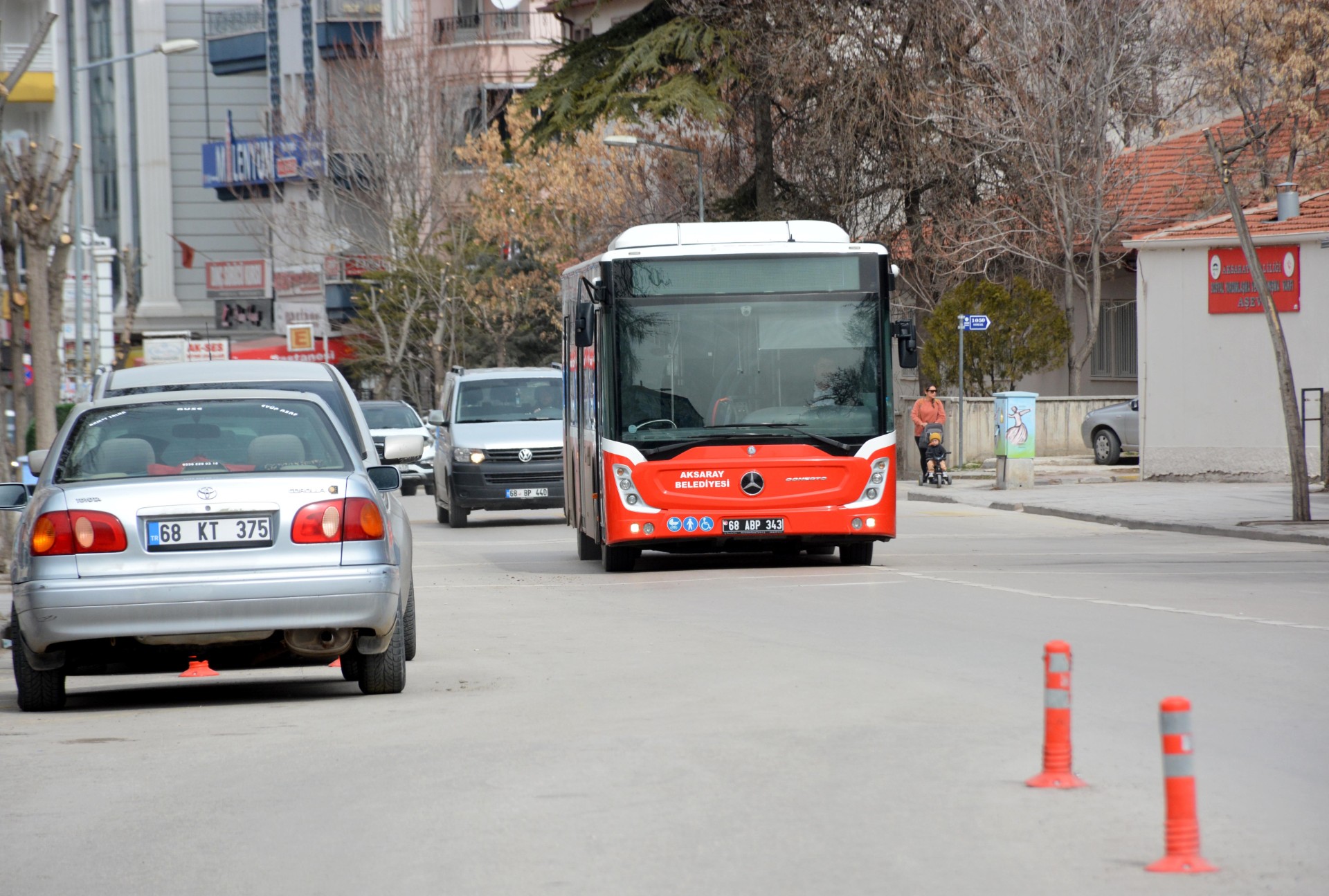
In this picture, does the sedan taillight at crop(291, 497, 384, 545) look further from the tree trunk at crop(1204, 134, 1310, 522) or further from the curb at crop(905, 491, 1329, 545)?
the tree trunk at crop(1204, 134, 1310, 522)

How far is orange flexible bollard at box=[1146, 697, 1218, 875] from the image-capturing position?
5.05 metres

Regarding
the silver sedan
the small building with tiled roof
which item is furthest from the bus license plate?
the small building with tiled roof

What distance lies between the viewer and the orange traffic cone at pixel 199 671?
11336mm

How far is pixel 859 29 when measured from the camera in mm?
37750

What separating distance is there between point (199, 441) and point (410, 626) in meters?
2.05

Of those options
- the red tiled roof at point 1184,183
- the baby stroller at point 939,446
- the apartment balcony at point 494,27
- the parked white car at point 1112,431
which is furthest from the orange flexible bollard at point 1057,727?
the apartment balcony at point 494,27

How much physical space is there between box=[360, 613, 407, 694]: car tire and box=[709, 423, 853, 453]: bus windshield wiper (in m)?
7.82

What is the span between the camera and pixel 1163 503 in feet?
87.1

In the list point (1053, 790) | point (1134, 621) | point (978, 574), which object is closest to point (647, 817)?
point (1053, 790)

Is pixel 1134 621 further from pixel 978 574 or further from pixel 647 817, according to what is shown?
pixel 647 817

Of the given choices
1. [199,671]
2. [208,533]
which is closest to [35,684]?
[208,533]

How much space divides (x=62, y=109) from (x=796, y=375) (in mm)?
65784

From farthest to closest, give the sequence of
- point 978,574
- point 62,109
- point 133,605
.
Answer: point 62,109 → point 978,574 → point 133,605

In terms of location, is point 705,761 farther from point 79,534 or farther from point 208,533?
point 79,534
